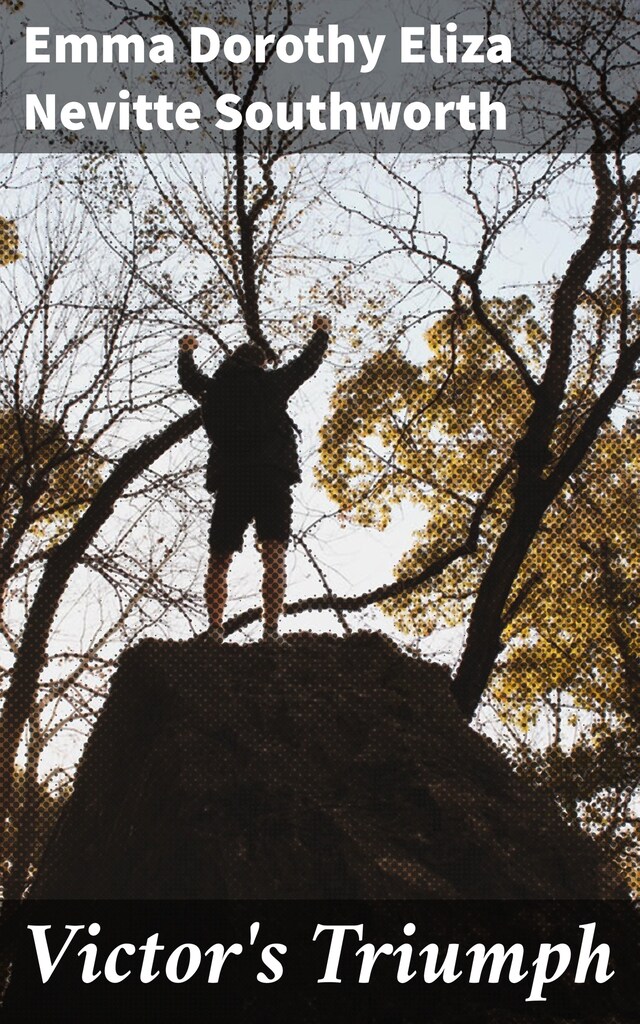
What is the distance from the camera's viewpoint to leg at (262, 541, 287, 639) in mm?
6867

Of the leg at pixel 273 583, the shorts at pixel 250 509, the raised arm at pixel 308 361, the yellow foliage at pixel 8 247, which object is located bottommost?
the leg at pixel 273 583

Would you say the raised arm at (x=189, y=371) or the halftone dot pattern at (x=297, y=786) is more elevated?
the raised arm at (x=189, y=371)

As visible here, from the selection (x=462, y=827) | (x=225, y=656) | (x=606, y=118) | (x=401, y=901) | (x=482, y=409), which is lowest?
(x=401, y=901)

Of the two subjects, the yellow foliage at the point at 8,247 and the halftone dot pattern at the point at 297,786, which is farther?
the yellow foliage at the point at 8,247

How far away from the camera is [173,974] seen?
447 cm

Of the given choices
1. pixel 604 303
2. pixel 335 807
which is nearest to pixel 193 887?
pixel 335 807

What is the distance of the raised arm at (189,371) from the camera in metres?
7.30

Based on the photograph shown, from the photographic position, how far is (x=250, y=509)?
276 inches

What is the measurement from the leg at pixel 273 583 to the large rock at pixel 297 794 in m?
0.21

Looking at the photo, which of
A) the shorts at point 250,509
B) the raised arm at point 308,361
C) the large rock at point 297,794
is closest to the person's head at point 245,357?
the raised arm at point 308,361

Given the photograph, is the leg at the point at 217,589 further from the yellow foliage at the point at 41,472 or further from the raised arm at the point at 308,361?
the yellow foliage at the point at 41,472

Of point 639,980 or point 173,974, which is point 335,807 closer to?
point 173,974

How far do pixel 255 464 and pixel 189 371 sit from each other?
1011 mm

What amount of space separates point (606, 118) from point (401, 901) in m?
8.34
